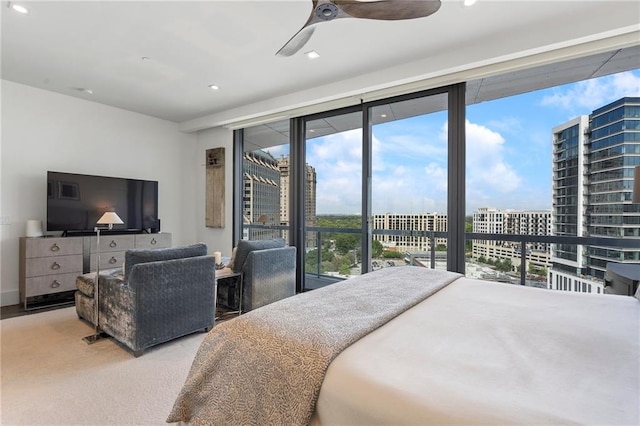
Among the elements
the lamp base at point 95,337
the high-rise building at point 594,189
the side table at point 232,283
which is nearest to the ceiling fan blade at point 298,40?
the side table at point 232,283

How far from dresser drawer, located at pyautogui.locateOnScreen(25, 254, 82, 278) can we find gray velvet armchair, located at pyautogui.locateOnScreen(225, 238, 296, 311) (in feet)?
7.31

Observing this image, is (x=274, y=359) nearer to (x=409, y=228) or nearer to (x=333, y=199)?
(x=409, y=228)

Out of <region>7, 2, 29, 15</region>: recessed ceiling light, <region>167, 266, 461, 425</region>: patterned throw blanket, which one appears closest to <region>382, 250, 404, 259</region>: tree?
<region>167, 266, 461, 425</region>: patterned throw blanket

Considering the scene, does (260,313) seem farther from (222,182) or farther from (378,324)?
(222,182)

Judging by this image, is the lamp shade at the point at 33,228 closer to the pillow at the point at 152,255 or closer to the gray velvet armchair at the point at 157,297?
the gray velvet armchair at the point at 157,297

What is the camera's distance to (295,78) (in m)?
3.79

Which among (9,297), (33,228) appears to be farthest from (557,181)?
(9,297)

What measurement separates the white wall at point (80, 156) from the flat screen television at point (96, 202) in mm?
358

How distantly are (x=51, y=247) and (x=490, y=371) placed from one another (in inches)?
189

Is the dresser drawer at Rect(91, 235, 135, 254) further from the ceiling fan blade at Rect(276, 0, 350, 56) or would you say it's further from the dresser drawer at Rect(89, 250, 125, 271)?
the ceiling fan blade at Rect(276, 0, 350, 56)

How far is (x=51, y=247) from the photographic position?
3.82 meters

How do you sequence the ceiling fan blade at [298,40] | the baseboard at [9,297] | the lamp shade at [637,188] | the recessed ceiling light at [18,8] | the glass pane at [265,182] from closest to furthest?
1. the ceiling fan blade at [298,40]
2. the lamp shade at [637,188]
3. the recessed ceiling light at [18,8]
4. the baseboard at [9,297]
5. the glass pane at [265,182]

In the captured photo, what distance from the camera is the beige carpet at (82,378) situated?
5.86 ft

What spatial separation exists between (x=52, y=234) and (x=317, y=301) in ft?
15.0
